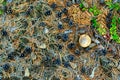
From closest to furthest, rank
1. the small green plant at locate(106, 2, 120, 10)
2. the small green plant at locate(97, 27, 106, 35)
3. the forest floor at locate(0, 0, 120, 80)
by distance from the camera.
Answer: the forest floor at locate(0, 0, 120, 80) → the small green plant at locate(97, 27, 106, 35) → the small green plant at locate(106, 2, 120, 10)

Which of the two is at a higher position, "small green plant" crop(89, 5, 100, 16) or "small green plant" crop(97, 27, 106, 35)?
"small green plant" crop(89, 5, 100, 16)

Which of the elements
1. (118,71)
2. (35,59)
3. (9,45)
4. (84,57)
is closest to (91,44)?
(84,57)

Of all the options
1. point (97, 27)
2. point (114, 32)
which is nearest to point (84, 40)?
point (97, 27)

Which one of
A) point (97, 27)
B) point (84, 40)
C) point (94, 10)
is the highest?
point (94, 10)

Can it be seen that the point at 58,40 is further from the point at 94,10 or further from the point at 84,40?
the point at 94,10

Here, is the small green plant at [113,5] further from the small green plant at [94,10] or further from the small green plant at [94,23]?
the small green plant at [94,23]

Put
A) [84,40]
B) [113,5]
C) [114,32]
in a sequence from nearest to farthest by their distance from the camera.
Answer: [84,40]
[114,32]
[113,5]

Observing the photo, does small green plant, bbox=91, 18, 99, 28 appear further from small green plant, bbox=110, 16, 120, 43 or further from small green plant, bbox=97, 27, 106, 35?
small green plant, bbox=110, 16, 120, 43

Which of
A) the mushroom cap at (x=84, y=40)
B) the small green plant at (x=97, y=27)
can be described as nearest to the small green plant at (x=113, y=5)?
the small green plant at (x=97, y=27)

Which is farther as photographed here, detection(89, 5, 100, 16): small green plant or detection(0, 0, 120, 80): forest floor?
detection(89, 5, 100, 16): small green plant

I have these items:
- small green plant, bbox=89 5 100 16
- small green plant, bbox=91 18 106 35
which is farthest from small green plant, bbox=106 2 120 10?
small green plant, bbox=91 18 106 35

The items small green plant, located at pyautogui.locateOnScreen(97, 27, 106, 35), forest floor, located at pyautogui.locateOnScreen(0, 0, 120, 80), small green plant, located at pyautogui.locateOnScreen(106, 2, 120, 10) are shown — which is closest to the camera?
forest floor, located at pyautogui.locateOnScreen(0, 0, 120, 80)
